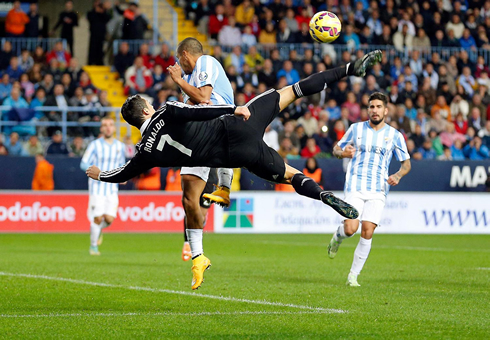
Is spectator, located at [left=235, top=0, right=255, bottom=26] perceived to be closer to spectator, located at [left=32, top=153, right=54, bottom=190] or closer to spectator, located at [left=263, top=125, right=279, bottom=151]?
spectator, located at [left=263, top=125, right=279, bottom=151]

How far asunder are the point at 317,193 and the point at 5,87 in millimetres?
15152

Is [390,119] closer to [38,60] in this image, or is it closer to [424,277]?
[38,60]

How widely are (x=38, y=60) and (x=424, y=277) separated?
14.0 metres

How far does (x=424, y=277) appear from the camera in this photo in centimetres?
1126

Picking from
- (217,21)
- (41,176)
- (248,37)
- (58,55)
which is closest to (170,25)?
(217,21)

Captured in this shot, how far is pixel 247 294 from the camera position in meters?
9.32

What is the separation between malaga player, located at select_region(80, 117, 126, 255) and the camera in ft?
48.6

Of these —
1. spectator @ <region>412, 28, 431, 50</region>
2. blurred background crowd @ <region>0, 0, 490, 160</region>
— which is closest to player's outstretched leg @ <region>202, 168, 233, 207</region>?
blurred background crowd @ <region>0, 0, 490, 160</region>

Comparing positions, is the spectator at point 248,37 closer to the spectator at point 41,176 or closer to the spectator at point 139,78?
the spectator at point 139,78

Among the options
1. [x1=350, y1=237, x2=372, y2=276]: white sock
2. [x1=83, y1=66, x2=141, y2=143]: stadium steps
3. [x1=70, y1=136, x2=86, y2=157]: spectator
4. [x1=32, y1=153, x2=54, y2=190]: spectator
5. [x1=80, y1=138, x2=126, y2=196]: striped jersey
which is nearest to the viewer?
[x1=350, y1=237, x2=372, y2=276]: white sock

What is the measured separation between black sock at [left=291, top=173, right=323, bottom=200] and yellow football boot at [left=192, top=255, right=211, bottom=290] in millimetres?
1177

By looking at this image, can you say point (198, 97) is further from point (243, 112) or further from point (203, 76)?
point (243, 112)

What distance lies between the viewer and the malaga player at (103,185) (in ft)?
48.6

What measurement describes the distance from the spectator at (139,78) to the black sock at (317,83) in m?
14.5
